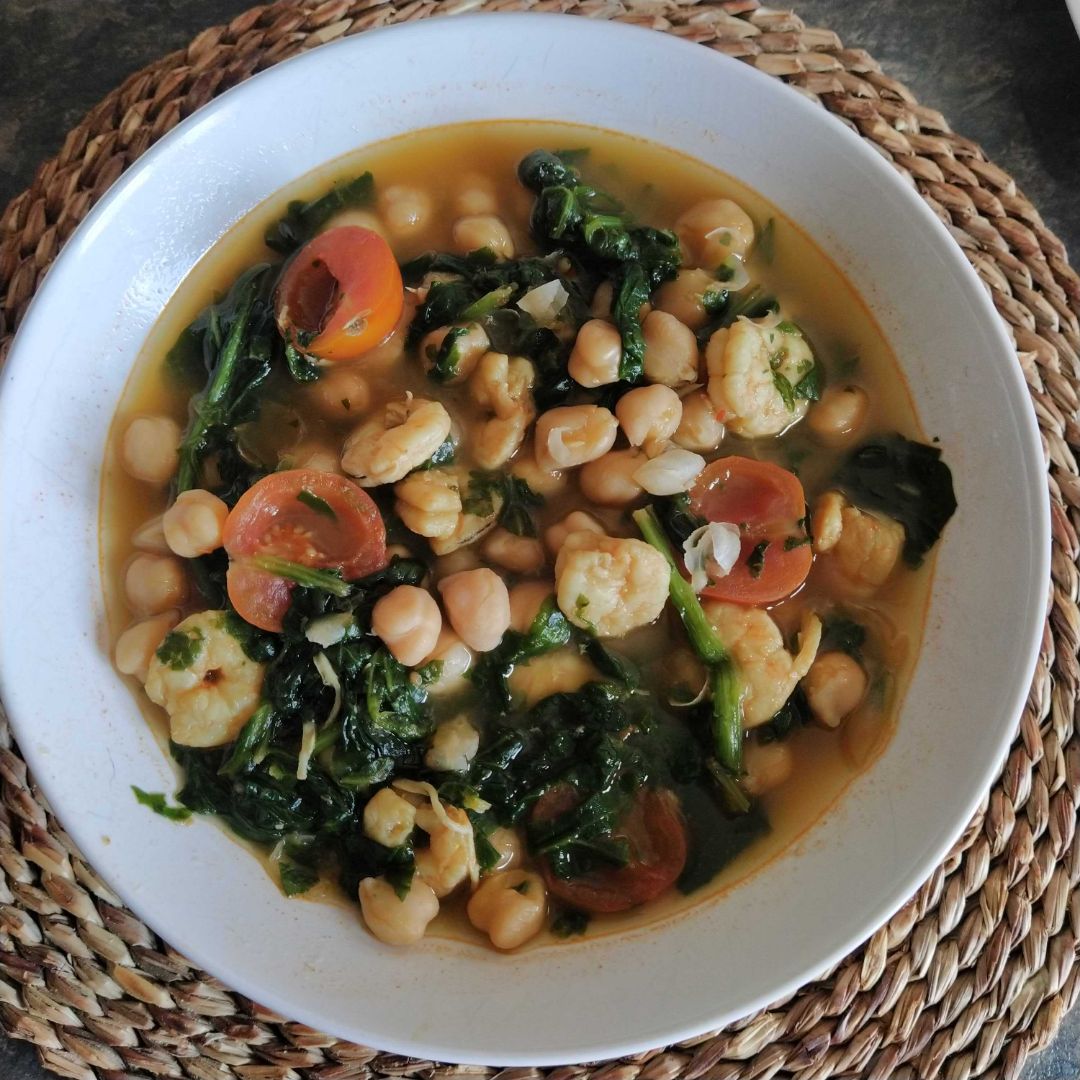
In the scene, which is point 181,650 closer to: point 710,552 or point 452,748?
point 452,748

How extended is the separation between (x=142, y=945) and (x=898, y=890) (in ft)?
6.01

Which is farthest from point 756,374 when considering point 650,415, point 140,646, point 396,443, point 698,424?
point 140,646

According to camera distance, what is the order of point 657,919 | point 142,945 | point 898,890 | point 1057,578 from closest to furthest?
point 898,890, point 657,919, point 142,945, point 1057,578

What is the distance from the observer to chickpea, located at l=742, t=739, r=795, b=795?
2566 millimetres

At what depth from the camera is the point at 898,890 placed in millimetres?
2262

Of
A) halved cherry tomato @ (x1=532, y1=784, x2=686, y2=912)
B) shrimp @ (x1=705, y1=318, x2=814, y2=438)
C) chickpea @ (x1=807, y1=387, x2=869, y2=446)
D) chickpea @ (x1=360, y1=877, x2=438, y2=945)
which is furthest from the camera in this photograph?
chickpea @ (x1=807, y1=387, x2=869, y2=446)

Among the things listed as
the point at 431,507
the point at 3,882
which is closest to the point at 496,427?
the point at 431,507

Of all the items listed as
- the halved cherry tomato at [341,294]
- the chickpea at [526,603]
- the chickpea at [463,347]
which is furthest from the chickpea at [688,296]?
the chickpea at [526,603]

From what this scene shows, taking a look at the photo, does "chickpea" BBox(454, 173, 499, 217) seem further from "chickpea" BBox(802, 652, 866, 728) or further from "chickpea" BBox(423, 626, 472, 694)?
"chickpea" BBox(802, 652, 866, 728)

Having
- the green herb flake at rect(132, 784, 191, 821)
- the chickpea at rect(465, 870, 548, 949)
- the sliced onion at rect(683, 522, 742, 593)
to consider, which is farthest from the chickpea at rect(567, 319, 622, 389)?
the green herb flake at rect(132, 784, 191, 821)

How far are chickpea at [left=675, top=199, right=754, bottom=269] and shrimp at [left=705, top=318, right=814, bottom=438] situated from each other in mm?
266

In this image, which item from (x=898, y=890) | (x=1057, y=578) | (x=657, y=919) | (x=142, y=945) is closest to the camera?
(x=898, y=890)

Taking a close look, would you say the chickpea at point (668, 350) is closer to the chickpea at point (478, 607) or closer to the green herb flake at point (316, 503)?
the chickpea at point (478, 607)

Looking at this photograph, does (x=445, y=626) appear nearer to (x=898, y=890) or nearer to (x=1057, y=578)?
(x=898, y=890)
